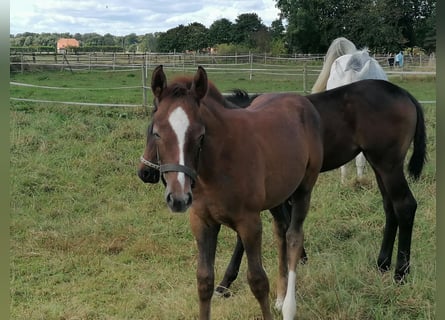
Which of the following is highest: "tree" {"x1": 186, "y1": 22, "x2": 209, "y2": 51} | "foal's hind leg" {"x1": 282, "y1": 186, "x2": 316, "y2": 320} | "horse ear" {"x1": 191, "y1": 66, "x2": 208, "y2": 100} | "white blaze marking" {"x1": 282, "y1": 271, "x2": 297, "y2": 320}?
"tree" {"x1": 186, "y1": 22, "x2": 209, "y2": 51}

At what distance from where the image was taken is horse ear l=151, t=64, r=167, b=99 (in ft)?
7.24

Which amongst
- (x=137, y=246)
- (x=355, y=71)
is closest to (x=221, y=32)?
(x=355, y=71)

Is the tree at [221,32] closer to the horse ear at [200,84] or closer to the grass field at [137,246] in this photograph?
the grass field at [137,246]

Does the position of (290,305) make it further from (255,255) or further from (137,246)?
(137,246)

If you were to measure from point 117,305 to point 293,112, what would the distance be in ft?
5.78

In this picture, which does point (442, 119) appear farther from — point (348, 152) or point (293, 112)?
point (348, 152)

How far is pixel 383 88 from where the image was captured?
3582 millimetres

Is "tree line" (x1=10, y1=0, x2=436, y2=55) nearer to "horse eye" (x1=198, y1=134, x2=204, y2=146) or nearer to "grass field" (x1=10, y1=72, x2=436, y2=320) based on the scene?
Result: "grass field" (x1=10, y1=72, x2=436, y2=320)

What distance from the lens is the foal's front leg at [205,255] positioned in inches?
103

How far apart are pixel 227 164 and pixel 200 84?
432 mm

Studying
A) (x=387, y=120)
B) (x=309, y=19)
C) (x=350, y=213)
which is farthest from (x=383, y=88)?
(x=309, y=19)

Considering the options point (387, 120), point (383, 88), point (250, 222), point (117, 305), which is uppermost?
point (383, 88)

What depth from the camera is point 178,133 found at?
2109 mm

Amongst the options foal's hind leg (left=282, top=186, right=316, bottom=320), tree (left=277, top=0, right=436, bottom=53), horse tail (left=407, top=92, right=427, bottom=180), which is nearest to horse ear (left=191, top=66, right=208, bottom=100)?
foal's hind leg (left=282, top=186, right=316, bottom=320)
